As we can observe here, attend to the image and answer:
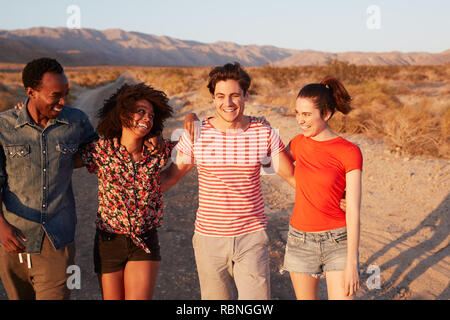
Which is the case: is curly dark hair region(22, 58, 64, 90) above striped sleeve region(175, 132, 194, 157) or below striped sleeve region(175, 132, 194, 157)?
above

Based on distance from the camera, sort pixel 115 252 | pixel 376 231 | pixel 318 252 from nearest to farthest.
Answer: pixel 318 252 → pixel 115 252 → pixel 376 231

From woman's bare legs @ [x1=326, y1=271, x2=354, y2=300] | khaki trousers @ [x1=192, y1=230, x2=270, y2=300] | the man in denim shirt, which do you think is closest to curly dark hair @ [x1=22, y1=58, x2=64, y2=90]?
the man in denim shirt

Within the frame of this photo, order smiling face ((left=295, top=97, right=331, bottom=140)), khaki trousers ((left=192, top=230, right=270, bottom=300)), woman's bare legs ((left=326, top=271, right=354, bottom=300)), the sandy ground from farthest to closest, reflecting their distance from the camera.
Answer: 1. the sandy ground
2. smiling face ((left=295, top=97, right=331, bottom=140))
3. khaki trousers ((left=192, top=230, right=270, bottom=300))
4. woman's bare legs ((left=326, top=271, right=354, bottom=300))

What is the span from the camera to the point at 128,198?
8.34 ft

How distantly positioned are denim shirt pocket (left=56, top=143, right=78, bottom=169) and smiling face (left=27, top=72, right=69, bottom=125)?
204 mm

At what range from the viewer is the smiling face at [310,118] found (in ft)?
8.27

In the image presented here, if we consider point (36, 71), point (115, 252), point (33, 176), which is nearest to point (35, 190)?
point (33, 176)

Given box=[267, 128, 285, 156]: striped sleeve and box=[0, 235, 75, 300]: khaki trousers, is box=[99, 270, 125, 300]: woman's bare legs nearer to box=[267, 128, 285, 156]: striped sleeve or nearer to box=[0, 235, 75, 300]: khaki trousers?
box=[0, 235, 75, 300]: khaki trousers

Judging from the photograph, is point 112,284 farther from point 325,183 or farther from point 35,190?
point 325,183

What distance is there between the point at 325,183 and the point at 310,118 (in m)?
0.44

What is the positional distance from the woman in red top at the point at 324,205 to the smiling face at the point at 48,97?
1.60 metres

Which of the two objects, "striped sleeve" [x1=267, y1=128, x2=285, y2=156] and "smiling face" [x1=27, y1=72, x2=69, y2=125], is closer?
"smiling face" [x1=27, y1=72, x2=69, y2=125]

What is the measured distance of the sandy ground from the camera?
4242 millimetres

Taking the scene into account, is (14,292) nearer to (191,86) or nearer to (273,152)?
(273,152)
